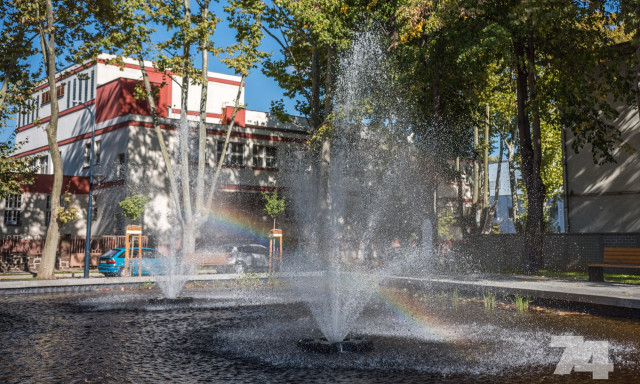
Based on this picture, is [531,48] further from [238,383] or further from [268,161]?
[268,161]

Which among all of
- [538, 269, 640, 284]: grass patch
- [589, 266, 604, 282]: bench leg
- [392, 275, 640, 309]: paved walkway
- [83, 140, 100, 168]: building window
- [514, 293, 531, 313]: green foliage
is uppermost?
[83, 140, 100, 168]: building window

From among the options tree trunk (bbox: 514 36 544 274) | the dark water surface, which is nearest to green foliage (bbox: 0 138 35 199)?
the dark water surface

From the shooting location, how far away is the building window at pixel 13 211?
36250mm

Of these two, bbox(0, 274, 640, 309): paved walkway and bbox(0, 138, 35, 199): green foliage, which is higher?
bbox(0, 138, 35, 199): green foliage

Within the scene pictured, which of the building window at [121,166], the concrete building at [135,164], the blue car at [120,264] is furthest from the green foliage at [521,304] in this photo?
the building window at [121,166]

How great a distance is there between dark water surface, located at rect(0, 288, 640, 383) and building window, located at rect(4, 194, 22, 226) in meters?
24.8

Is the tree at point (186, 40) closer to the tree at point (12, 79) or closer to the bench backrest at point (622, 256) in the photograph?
the tree at point (12, 79)

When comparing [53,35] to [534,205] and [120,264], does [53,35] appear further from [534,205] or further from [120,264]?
[534,205]

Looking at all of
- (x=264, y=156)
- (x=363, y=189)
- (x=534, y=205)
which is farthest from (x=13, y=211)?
(x=534, y=205)

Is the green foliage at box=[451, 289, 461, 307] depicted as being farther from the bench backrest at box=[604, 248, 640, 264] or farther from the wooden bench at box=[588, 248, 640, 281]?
the bench backrest at box=[604, 248, 640, 264]

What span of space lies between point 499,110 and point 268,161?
53.0 feet

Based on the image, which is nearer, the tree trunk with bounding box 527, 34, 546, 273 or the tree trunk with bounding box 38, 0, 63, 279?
the tree trunk with bounding box 527, 34, 546, 273

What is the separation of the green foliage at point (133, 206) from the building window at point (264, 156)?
388 inches

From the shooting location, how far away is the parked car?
3100cm
